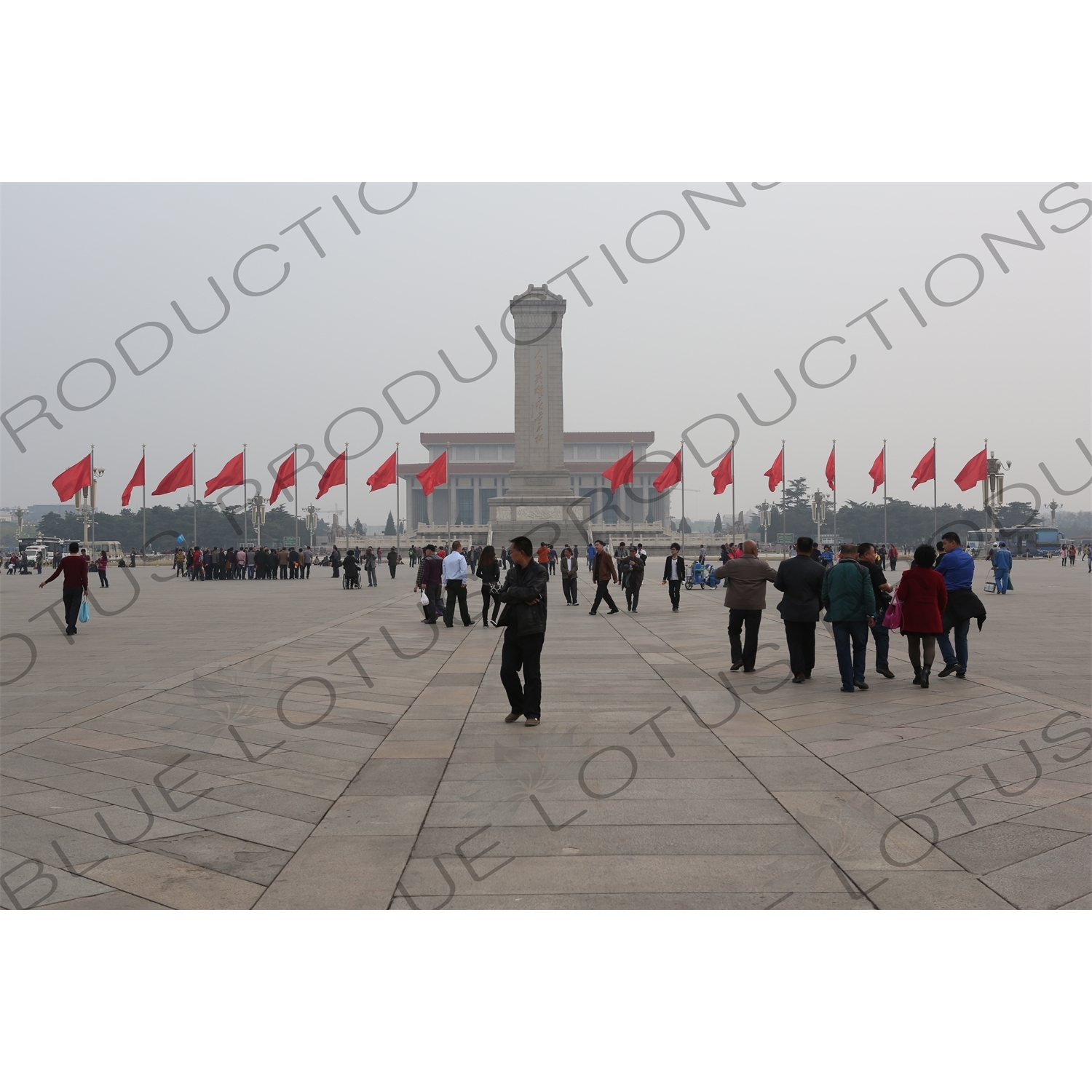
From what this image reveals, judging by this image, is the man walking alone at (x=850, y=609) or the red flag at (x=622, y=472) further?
the red flag at (x=622, y=472)

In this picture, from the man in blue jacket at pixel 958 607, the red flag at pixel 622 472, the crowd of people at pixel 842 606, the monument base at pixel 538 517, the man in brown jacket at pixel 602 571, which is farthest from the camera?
the monument base at pixel 538 517

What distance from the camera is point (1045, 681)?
422 inches

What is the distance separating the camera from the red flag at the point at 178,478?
36.3 m

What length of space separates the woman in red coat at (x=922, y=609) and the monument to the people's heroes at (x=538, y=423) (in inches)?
2507

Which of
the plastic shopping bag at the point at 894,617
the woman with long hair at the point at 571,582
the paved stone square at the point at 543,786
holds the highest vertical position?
the plastic shopping bag at the point at 894,617

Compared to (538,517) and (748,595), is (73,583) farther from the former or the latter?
(538,517)

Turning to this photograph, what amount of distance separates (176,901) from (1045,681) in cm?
920

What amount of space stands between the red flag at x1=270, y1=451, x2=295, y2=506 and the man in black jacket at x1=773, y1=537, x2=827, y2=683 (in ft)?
95.9

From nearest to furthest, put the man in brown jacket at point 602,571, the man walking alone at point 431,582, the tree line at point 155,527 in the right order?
the man walking alone at point 431,582
the man in brown jacket at point 602,571
the tree line at point 155,527

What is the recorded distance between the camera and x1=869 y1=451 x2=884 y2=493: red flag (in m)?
46.4

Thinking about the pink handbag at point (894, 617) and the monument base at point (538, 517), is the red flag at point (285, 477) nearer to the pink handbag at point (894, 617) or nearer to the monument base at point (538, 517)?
the pink handbag at point (894, 617)

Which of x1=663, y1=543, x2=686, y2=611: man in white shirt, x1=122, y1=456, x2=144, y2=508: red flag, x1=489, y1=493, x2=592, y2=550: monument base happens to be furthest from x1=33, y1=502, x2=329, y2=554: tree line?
x1=663, y1=543, x2=686, y2=611: man in white shirt

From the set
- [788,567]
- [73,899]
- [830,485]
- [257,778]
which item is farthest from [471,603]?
[830,485]

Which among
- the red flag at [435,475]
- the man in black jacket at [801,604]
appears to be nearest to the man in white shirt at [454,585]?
the man in black jacket at [801,604]
